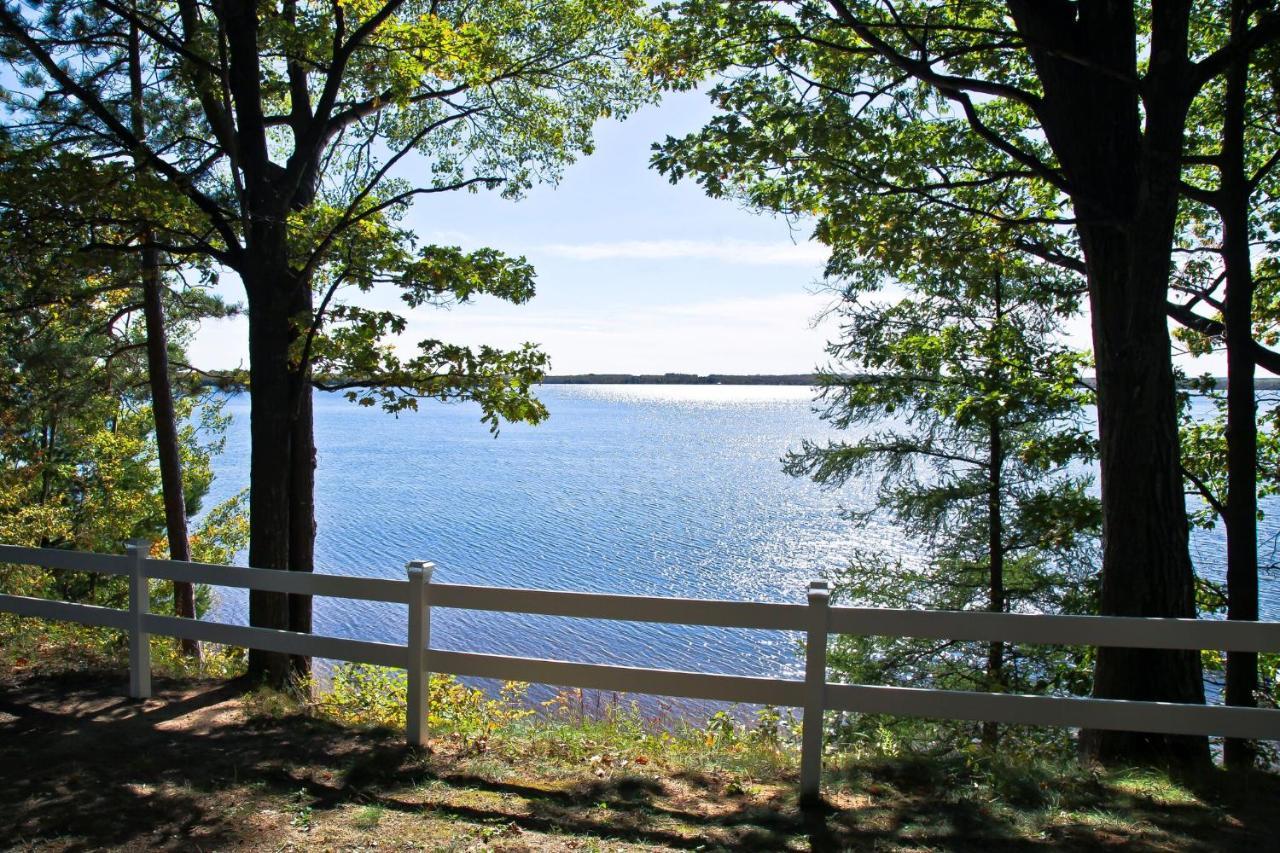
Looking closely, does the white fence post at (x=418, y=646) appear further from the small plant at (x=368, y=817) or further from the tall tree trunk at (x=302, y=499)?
the tall tree trunk at (x=302, y=499)

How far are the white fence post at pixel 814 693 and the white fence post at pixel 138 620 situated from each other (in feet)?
17.0

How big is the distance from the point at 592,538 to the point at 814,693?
28.7 m

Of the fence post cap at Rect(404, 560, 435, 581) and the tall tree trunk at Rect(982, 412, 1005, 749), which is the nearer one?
the fence post cap at Rect(404, 560, 435, 581)

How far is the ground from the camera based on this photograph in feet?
15.4

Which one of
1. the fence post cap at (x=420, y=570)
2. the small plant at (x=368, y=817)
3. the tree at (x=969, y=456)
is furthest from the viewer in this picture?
the tree at (x=969, y=456)

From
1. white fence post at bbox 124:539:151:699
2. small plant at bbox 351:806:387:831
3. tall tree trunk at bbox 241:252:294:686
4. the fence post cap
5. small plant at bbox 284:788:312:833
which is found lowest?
small plant at bbox 284:788:312:833

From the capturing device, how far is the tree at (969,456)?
1307 cm

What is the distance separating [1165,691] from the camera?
260 inches

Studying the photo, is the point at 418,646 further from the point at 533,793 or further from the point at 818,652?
the point at 818,652

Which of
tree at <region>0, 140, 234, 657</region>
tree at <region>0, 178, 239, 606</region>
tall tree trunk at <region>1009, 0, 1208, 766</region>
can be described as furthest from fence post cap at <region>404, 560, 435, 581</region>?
tree at <region>0, 178, 239, 606</region>

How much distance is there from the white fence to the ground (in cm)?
45

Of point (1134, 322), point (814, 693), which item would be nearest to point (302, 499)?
point (814, 693)

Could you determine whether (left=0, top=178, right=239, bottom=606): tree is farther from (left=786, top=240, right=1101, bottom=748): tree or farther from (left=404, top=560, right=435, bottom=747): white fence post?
(left=786, top=240, right=1101, bottom=748): tree

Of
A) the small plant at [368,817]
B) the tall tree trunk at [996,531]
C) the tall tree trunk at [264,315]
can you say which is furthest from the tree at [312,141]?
the tall tree trunk at [996,531]
